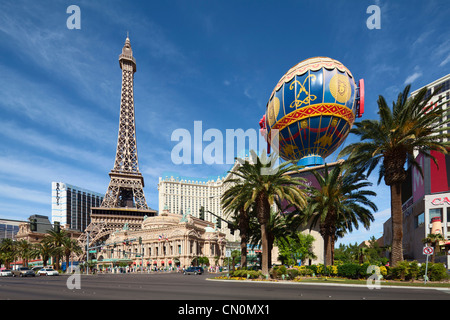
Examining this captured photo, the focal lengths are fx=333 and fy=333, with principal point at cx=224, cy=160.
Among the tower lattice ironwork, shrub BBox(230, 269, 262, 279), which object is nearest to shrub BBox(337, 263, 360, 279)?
shrub BBox(230, 269, 262, 279)

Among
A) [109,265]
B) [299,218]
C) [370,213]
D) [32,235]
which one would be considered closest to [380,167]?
[370,213]

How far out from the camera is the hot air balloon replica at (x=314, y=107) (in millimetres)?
46781

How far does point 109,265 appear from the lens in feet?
326

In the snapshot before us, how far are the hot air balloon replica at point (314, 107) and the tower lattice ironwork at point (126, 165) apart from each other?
215ft

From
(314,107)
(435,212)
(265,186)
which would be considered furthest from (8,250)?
(435,212)

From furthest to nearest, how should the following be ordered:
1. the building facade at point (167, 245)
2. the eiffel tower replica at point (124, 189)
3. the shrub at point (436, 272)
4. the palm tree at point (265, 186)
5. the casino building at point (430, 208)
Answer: the eiffel tower replica at point (124, 189) → the building facade at point (167, 245) → the casino building at point (430, 208) → the palm tree at point (265, 186) → the shrub at point (436, 272)

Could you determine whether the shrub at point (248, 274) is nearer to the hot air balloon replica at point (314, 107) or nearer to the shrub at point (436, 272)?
the shrub at point (436, 272)

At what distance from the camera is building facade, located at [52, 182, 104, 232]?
475ft

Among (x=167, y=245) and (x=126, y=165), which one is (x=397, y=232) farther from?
(x=126, y=165)

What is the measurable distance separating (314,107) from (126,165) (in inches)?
3037

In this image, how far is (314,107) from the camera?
46906 millimetres

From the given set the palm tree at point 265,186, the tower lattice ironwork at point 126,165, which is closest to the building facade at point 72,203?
the tower lattice ironwork at point 126,165
